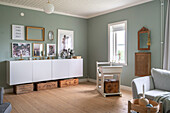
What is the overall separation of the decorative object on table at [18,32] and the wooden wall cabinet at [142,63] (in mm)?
3788

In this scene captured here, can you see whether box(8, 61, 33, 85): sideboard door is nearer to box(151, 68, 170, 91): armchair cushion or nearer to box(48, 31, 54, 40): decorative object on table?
box(48, 31, 54, 40): decorative object on table

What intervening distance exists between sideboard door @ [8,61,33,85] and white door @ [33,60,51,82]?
163mm

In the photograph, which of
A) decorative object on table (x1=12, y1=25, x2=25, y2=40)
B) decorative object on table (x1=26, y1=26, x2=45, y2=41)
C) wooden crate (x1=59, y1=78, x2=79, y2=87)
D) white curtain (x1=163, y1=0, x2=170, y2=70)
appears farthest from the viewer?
wooden crate (x1=59, y1=78, x2=79, y2=87)

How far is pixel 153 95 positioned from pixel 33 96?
322cm

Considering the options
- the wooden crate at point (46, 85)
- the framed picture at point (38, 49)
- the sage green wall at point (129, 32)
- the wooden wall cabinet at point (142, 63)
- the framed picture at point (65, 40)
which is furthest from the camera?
the framed picture at point (65, 40)

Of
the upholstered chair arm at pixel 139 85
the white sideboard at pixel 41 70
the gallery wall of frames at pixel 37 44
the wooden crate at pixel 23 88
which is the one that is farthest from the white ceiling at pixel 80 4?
the wooden crate at pixel 23 88

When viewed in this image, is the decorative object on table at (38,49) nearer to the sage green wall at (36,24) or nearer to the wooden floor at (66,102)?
the sage green wall at (36,24)

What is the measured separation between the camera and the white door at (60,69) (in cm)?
532

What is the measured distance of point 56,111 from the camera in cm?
329

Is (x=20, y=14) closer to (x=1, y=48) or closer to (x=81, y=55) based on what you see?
(x=1, y=48)

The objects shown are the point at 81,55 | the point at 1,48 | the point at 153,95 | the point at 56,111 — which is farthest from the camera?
the point at 81,55

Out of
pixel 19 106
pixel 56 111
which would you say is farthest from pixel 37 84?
pixel 56 111

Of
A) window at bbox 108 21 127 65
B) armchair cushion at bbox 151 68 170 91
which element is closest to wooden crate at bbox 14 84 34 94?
window at bbox 108 21 127 65

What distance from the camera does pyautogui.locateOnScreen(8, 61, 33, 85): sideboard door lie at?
14.6ft
